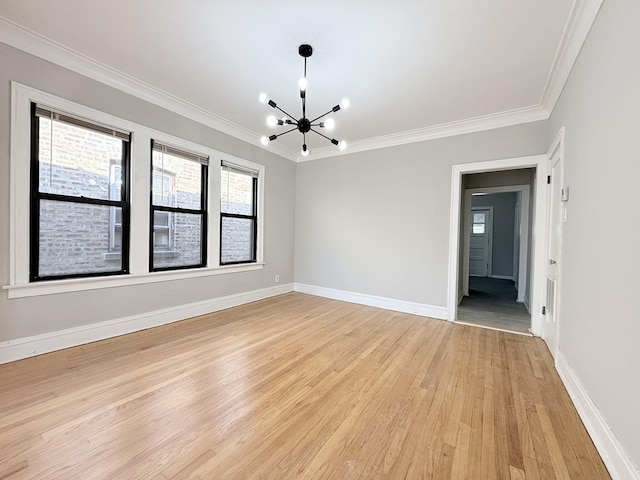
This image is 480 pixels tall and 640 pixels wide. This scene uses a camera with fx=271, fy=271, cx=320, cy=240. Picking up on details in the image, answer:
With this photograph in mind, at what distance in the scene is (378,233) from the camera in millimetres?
4574

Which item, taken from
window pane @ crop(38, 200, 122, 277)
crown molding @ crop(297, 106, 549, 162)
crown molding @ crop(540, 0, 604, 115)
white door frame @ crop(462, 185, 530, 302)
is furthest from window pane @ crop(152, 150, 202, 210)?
white door frame @ crop(462, 185, 530, 302)

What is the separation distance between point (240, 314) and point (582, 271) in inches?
148

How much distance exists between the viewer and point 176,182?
3.61 metres

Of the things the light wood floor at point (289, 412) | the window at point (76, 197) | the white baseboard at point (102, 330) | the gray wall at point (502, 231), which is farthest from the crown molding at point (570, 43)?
the gray wall at point (502, 231)

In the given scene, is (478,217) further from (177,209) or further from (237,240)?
(177,209)

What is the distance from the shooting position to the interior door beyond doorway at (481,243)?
329 inches

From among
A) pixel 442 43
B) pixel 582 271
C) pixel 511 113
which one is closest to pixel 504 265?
pixel 511 113

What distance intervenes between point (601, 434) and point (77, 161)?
15.1 ft

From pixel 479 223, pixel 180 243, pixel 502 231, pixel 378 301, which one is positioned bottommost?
pixel 378 301

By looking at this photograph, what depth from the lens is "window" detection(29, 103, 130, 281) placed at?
2518 mm

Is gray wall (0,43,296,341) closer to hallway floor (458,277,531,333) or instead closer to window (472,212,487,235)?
hallway floor (458,277,531,333)

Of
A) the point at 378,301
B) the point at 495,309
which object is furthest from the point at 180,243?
the point at 495,309

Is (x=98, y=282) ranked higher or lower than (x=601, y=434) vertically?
higher

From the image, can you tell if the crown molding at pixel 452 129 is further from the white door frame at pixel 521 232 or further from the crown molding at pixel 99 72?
the crown molding at pixel 99 72
